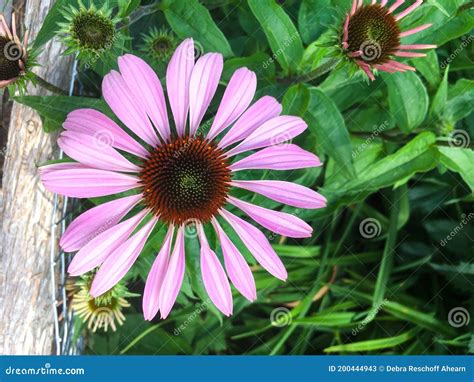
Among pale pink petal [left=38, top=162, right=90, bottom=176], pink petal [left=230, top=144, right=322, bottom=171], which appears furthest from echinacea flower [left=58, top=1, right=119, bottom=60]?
pink petal [left=230, top=144, right=322, bottom=171]

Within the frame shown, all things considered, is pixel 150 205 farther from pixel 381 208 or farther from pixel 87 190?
pixel 381 208

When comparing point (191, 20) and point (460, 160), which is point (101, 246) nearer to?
point (191, 20)

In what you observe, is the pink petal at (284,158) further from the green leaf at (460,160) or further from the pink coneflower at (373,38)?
the green leaf at (460,160)

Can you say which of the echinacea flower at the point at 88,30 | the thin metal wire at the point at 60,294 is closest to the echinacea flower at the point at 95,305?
the thin metal wire at the point at 60,294

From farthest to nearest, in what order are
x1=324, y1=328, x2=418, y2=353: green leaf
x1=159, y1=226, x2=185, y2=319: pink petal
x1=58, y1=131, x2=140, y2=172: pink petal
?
x1=324, y1=328, x2=418, y2=353: green leaf
x1=159, y1=226, x2=185, y2=319: pink petal
x1=58, y1=131, x2=140, y2=172: pink petal

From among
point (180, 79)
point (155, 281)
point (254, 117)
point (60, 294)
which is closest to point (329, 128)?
point (254, 117)

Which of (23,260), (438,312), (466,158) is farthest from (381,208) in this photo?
(23,260)

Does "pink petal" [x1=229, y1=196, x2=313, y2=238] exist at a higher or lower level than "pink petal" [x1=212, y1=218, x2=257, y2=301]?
higher

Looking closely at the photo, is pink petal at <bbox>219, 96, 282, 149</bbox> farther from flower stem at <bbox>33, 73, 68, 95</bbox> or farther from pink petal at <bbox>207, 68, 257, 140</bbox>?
flower stem at <bbox>33, 73, 68, 95</bbox>
